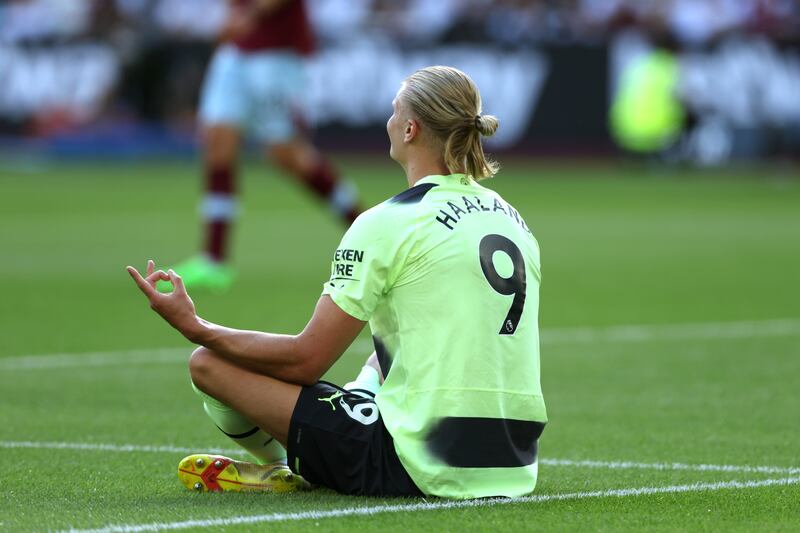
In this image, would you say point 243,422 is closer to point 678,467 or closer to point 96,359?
point 678,467

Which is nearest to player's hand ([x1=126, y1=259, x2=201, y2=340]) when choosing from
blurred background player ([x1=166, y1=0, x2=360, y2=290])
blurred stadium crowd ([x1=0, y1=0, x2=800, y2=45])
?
blurred background player ([x1=166, y1=0, x2=360, y2=290])

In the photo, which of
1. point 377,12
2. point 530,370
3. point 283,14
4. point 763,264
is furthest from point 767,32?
point 530,370

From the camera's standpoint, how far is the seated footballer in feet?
16.4

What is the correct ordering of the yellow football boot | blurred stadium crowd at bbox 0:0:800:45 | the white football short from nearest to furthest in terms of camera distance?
1. the yellow football boot
2. the white football short
3. blurred stadium crowd at bbox 0:0:800:45

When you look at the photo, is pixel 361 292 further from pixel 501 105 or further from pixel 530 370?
pixel 501 105

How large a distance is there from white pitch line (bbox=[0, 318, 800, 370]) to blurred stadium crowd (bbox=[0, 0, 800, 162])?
721 inches

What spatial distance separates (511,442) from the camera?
5086mm

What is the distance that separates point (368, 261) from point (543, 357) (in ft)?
14.4

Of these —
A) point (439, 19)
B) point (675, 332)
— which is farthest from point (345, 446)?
point (439, 19)

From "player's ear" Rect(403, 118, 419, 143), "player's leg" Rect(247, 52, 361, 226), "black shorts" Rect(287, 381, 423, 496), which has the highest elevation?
"player's ear" Rect(403, 118, 419, 143)

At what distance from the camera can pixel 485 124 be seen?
5.08 m

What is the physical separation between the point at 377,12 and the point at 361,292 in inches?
1095

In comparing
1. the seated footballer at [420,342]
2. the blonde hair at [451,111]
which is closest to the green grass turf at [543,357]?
the seated footballer at [420,342]

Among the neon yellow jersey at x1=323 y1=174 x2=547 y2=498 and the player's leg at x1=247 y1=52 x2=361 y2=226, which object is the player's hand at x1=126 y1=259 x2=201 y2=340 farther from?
the player's leg at x1=247 y1=52 x2=361 y2=226
